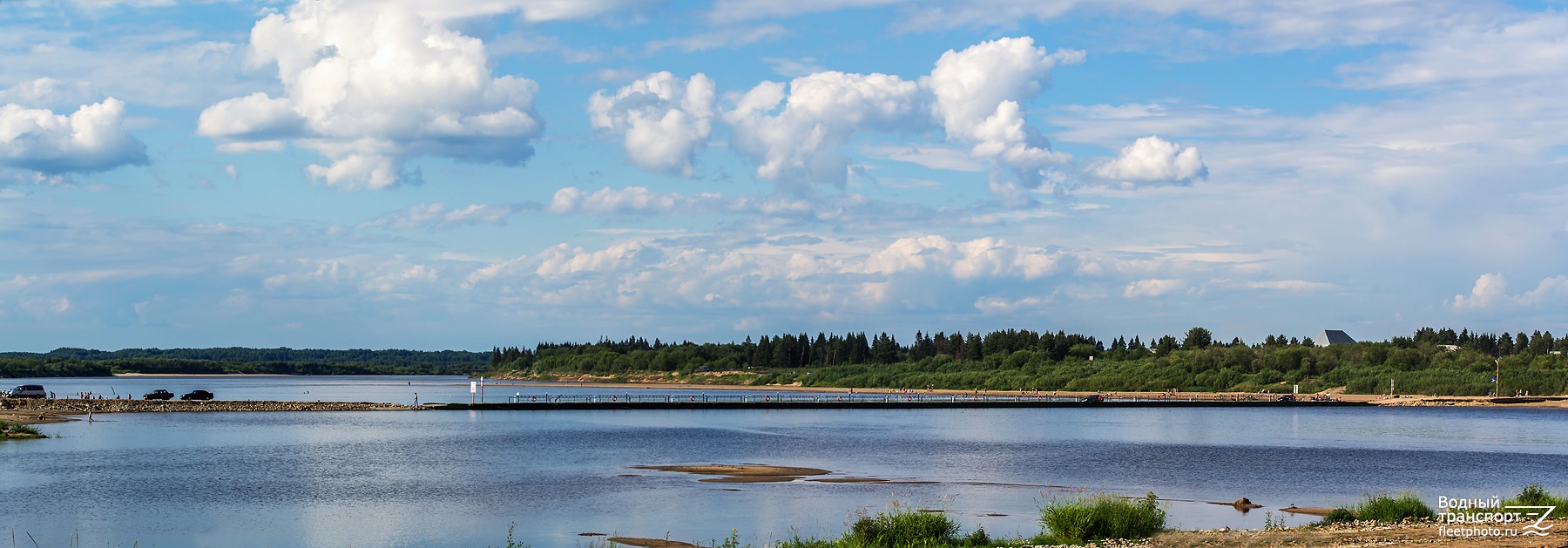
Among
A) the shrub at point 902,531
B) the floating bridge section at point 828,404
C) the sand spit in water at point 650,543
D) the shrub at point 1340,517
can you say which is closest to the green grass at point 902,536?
the shrub at point 902,531

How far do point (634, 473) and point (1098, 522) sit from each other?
79.2ft

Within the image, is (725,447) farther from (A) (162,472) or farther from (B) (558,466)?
(A) (162,472)

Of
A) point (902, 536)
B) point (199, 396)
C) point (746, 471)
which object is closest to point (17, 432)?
point (746, 471)

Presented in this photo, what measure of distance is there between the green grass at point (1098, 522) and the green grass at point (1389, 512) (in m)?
4.68

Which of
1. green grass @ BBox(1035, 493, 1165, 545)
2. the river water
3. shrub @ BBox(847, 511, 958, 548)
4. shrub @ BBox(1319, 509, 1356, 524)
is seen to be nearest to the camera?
shrub @ BBox(847, 511, 958, 548)

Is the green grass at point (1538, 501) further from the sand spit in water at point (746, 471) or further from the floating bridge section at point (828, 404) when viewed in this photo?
the floating bridge section at point (828, 404)

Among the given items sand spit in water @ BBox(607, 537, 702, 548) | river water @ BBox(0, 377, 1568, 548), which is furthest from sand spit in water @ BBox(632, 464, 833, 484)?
sand spit in water @ BBox(607, 537, 702, 548)

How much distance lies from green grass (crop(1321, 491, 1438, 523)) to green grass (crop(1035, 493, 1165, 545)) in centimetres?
468

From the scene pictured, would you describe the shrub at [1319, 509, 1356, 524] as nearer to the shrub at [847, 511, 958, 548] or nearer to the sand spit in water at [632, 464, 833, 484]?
the shrub at [847, 511, 958, 548]

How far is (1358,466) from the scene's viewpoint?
5350cm

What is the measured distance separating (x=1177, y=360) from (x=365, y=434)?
417ft

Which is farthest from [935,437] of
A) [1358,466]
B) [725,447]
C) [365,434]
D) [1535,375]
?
[1535,375]

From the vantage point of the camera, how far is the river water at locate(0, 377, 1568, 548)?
31.7 metres

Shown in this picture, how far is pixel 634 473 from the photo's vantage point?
4647cm
